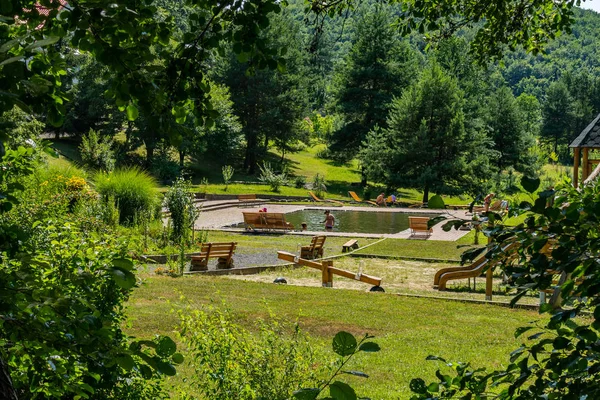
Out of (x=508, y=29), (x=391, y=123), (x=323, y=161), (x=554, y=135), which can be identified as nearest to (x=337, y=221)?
(x=391, y=123)

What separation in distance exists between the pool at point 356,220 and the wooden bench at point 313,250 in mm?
7591

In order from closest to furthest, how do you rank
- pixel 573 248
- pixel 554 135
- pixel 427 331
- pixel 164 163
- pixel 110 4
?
pixel 110 4
pixel 573 248
pixel 427 331
pixel 164 163
pixel 554 135

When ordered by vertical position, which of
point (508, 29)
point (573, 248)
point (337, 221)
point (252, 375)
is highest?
point (508, 29)

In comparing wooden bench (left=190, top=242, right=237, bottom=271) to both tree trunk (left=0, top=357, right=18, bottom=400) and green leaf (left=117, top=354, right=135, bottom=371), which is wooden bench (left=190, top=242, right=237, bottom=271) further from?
green leaf (left=117, top=354, right=135, bottom=371)

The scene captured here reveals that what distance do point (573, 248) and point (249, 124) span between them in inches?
2079

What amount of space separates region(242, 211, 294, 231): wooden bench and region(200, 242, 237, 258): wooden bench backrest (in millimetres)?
8094

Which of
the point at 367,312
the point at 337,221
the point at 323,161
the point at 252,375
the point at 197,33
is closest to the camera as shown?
the point at 197,33

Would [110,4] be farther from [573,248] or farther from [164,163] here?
[164,163]

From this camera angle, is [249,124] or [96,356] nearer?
[96,356]

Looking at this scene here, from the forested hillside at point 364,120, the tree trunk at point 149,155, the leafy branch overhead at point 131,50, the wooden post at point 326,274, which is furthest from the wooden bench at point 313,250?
the tree trunk at point 149,155

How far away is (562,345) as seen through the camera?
1969mm

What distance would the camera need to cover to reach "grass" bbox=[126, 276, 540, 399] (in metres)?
8.12

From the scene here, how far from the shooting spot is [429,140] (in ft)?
140

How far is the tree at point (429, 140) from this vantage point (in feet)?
138
